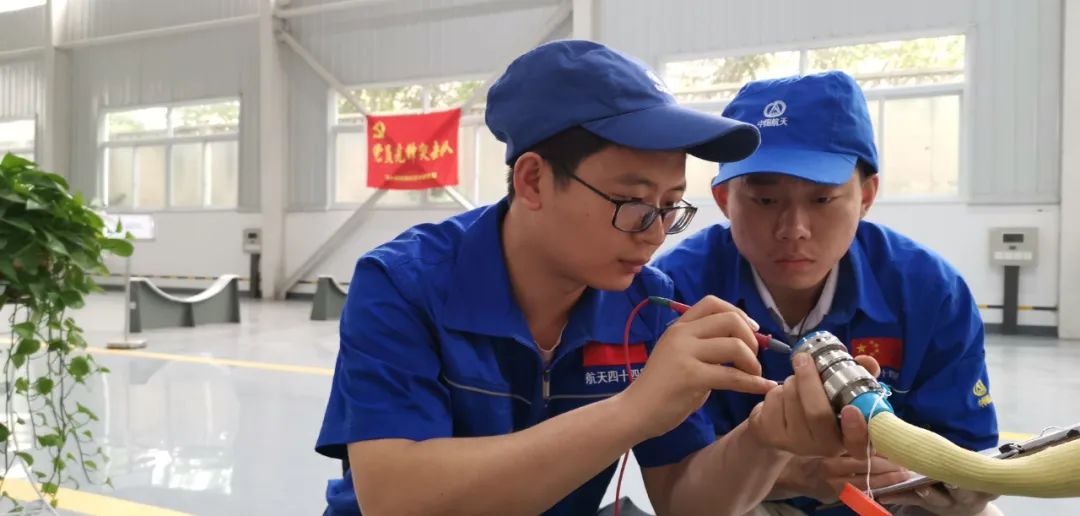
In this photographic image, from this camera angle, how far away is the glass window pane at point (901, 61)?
7328 mm

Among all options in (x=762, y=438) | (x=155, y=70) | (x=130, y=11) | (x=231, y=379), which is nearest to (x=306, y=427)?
(x=231, y=379)

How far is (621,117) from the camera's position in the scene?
3.52ft

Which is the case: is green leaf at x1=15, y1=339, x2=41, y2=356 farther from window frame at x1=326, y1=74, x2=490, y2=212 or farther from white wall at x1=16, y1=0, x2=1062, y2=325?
window frame at x1=326, y1=74, x2=490, y2=212

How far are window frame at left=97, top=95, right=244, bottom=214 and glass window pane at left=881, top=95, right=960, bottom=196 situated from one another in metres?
8.51

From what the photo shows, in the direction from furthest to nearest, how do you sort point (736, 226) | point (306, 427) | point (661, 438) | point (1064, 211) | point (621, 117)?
1. point (1064, 211)
2. point (306, 427)
3. point (736, 226)
4. point (661, 438)
5. point (621, 117)

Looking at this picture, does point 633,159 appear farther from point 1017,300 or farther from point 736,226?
point 1017,300

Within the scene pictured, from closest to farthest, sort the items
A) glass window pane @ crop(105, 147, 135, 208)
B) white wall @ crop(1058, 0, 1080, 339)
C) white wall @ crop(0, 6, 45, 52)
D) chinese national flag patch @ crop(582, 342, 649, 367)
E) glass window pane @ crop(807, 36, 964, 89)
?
1. chinese national flag patch @ crop(582, 342, 649, 367)
2. white wall @ crop(1058, 0, 1080, 339)
3. glass window pane @ crop(807, 36, 964, 89)
4. glass window pane @ crop(105, 147, 135, 208)
5. white wall @ crop(0, 6, 45, 52)

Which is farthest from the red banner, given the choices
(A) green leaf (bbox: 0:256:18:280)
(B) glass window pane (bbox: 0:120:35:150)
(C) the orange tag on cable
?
(C) the orange tag on cable

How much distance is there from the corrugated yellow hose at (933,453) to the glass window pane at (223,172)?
36.9 feet

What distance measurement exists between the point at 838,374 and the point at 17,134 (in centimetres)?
1563

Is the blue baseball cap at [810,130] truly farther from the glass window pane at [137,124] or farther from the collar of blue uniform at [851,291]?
the glass window pane at [137,124]

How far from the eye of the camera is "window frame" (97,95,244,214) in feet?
36.5

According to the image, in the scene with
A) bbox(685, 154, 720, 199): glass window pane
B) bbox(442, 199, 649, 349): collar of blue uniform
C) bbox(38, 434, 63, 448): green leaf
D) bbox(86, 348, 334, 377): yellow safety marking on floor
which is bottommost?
bbox(86, 348, 334, 377): yellow safety marking on floor

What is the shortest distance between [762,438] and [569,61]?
626 millimetres
